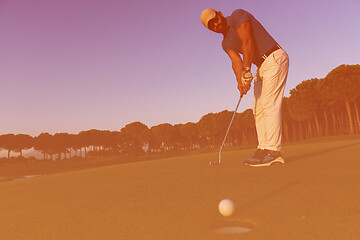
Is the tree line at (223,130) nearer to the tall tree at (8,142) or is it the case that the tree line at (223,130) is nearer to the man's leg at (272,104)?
the tall tree at (8,142)

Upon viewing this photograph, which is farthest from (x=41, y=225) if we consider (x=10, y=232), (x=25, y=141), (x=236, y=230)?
(x=25, y=141)

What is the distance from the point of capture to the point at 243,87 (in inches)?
228

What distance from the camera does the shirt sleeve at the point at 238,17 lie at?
5656mm

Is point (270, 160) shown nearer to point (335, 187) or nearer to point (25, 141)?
point (335, 187)

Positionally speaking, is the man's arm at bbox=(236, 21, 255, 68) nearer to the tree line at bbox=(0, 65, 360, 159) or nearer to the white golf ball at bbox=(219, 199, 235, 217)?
the white golf ball at bbox=(219, 199, 235, 217)

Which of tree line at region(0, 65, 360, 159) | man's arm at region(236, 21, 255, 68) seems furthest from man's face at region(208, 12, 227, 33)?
tree line at region(0, 65, 360, 159)

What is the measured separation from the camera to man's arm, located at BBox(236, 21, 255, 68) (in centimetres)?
560

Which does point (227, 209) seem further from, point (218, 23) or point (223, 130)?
point (223, 130)

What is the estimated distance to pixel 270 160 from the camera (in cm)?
552

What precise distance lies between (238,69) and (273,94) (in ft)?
3.14

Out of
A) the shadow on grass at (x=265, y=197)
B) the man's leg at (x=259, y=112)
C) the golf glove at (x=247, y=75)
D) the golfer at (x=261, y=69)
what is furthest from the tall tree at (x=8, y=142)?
the shadow on grass at (x=265, y=197)

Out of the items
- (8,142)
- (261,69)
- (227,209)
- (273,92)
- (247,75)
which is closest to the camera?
(227,209)

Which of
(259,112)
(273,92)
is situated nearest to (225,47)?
(273,92)

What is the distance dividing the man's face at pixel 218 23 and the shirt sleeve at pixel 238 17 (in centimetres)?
27
